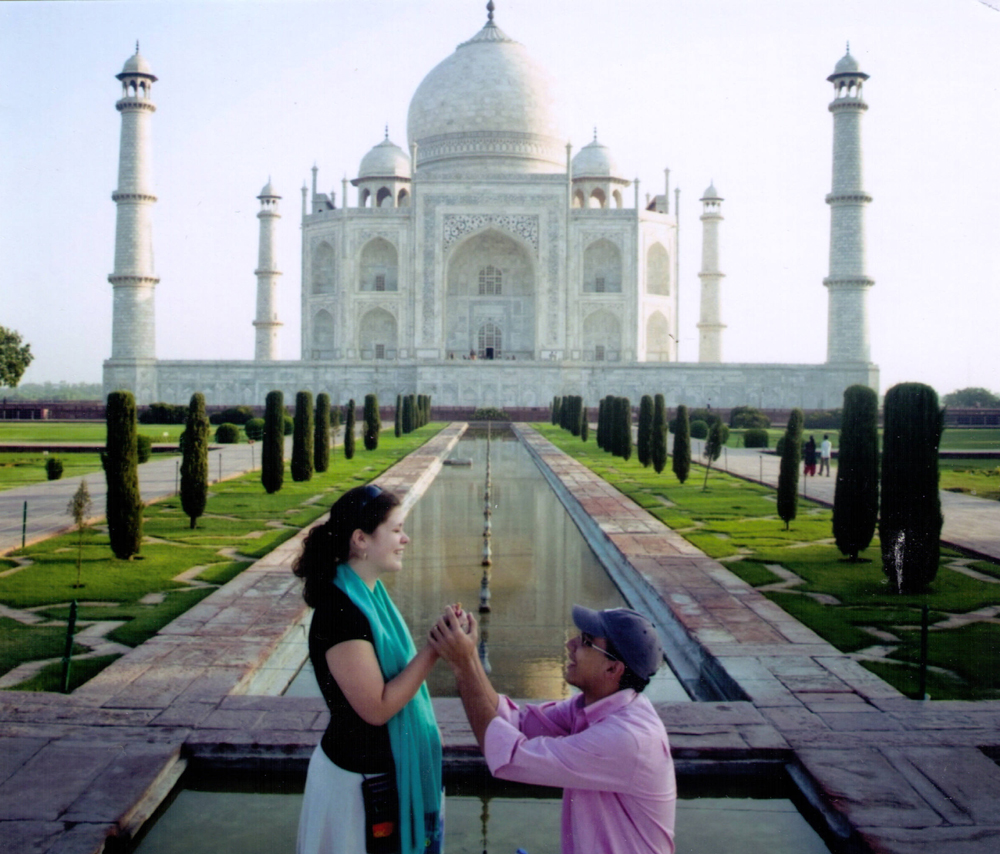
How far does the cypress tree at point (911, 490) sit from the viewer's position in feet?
17.0

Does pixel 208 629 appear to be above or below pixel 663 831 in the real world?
below

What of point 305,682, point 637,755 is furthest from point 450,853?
point 305,682

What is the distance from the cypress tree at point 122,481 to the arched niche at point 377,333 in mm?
24172

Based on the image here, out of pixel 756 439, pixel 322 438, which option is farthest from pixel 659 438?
pixel 756 439

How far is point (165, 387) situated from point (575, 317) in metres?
11.2

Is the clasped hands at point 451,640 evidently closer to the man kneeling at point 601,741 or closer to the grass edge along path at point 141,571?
the man kneeling at point 601,741

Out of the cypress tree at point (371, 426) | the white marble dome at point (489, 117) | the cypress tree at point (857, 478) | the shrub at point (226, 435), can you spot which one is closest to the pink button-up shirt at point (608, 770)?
the cypress tree at point (857, 478)

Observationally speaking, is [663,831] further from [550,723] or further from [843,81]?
[843,81]

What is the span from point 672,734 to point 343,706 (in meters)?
1.54

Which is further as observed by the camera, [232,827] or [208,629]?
[208,629]

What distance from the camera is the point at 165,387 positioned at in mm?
25938

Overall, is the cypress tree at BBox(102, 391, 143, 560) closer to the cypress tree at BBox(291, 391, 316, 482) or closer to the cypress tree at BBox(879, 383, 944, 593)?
the cypress tree at BBox(879, 383, 944, 593)

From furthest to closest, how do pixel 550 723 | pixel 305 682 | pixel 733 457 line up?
1. pixel 733 457
2. pixel 305 682
3. pixel 550 723

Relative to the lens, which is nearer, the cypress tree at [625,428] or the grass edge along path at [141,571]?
the grass edge along path at [141,571]
